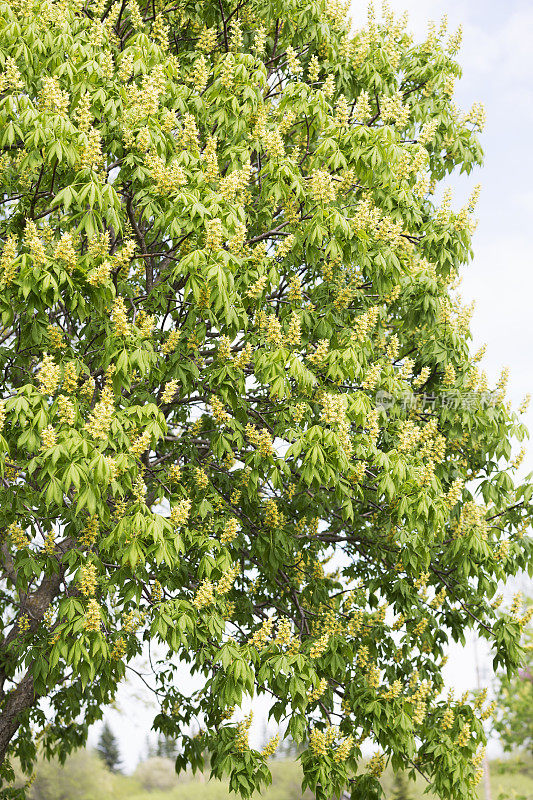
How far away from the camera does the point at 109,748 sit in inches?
567

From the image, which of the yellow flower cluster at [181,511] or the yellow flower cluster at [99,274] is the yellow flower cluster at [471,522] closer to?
the yellow flower cluster at [181,511]

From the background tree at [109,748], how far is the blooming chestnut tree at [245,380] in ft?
27.6

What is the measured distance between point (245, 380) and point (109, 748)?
37.0 ft

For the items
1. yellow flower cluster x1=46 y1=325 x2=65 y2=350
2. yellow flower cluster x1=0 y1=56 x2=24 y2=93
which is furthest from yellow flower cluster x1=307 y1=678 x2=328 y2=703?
yellow flower cluster x1=0 y1=56 x2=24 y2=93

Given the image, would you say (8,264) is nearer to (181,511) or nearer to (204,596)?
(181,511)

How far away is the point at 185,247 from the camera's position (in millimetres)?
4758

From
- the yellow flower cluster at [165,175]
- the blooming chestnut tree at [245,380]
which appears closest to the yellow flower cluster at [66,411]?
the blooming chestnut tree at [245,380]

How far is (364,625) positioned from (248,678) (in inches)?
71.0

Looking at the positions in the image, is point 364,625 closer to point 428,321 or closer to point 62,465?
point 428,321

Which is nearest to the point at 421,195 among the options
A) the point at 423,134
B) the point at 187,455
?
the point at 423,134

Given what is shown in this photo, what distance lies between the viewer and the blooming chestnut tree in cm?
448

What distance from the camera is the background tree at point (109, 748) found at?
14.3 metres

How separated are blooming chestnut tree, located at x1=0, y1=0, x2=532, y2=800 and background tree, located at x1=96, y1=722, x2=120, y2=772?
27.6ft

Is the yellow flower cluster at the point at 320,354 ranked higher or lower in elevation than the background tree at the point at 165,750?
higher
